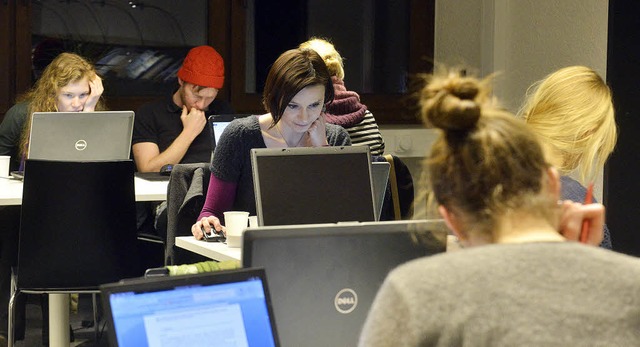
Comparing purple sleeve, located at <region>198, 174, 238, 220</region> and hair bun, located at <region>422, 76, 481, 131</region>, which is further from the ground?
hair bun, located at <region>422, 76, 481, 131</region>

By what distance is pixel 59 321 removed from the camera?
13.6ft

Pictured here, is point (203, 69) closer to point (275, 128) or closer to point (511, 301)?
point (275, 128)

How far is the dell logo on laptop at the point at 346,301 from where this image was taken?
6.68 ft

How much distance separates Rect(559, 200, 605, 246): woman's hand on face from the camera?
1686mm

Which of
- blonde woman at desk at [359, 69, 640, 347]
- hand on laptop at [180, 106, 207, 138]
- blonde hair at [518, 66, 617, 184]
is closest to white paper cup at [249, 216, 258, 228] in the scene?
blonde hair at [518, 66, 617, 184]

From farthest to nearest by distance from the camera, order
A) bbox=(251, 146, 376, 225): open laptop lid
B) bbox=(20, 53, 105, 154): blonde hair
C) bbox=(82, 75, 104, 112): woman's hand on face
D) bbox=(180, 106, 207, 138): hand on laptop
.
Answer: bbox=(180, 106, 207, 138): hand on laptop < bbox=(82, 75, 104, 112): woman's hand on face < bbox=(20, 53, 105, 154): blonde hair < bbox=(251, 146, 376, 225): open laptop lid

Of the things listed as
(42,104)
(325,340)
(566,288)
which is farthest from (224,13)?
(566,288)

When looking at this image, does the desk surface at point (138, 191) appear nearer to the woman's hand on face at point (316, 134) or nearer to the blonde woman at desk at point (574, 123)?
the woman's hand on face at point (316, 134)

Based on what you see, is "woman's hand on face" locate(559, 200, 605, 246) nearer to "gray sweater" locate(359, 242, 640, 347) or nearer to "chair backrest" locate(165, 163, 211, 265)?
"gray sweater" locate(359, 242, 640, 347)

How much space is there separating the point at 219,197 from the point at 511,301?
7.44 ft

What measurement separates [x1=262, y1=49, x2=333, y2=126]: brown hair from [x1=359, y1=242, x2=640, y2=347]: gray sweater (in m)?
2.15

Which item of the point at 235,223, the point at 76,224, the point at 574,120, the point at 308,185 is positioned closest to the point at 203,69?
the point at 76,224

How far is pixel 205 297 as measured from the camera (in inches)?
71.1

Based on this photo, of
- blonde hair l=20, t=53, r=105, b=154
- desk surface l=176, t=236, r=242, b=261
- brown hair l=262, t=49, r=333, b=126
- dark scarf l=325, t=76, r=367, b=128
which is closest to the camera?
desk surface l=176, t=236, r=242, b=261
